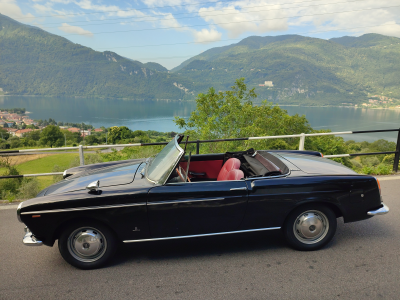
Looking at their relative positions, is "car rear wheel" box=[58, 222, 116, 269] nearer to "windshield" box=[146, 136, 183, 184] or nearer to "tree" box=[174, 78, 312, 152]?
"windshield" box=[146, 136, 183, 184]

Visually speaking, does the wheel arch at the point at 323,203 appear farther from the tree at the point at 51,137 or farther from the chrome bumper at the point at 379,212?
the tree at the point at 51,137

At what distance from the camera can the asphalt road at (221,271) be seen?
2.38m

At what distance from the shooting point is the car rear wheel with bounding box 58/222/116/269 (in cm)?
269

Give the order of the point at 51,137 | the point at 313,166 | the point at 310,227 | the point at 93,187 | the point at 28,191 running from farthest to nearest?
the point at 51,137 < the point at 28,191 < the point at 313,166 < the point at 310,227 < the point at 93,187

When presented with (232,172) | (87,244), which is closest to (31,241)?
(87,244)

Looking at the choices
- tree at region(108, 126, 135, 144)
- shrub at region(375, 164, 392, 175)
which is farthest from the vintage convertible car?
tree at region(108, 126, 135, 144)

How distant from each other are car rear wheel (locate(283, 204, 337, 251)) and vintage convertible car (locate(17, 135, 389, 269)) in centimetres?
1

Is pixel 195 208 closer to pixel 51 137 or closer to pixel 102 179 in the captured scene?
pixel 102 179

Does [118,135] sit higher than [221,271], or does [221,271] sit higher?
[221,271]

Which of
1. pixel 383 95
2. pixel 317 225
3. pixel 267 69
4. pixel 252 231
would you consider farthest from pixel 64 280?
pixel 267 69

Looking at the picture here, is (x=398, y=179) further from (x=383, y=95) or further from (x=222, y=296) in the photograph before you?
(x=383, y=95)


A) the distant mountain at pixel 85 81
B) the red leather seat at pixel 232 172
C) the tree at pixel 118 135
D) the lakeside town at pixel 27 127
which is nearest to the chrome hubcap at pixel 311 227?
the red leather seat at pixel 232 172

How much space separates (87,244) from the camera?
8.93 feet

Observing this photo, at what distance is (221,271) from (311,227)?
1.15m
